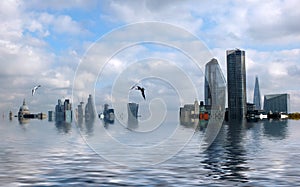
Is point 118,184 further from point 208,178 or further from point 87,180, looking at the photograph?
point 208,178

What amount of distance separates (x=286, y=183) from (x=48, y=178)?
25.6 metres

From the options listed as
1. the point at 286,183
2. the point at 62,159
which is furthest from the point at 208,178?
the point at 62,159

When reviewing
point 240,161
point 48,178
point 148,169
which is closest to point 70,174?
point 48,178

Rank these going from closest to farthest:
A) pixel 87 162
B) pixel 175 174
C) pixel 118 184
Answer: pixel 118 184 → pixel 175 174 → pixel 87 162

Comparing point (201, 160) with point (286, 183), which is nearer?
point (286, 183)

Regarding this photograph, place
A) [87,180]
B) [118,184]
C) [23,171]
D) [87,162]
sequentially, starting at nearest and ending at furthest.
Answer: [118,184] < [87,180] < [23,171] < [87,162]

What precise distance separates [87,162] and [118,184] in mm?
20099

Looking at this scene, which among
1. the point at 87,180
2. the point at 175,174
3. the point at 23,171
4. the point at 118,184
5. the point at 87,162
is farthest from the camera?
the point at 87,162

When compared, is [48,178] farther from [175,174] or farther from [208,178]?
[208,178]

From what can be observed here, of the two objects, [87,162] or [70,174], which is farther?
[87,162]

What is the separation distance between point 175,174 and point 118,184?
8788 millimetres

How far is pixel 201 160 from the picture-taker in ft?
196

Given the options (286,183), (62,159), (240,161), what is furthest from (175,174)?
(62,159)

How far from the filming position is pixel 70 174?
45.8 metres
